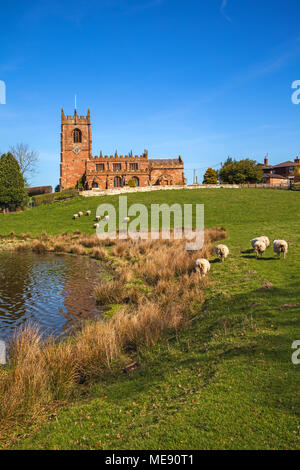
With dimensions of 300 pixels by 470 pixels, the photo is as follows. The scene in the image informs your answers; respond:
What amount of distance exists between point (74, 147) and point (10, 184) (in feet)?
75.5

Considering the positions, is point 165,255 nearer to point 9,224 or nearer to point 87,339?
point 87,339

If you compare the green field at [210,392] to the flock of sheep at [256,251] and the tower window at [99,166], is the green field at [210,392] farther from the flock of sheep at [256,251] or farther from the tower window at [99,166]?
the tower window at [99,166]

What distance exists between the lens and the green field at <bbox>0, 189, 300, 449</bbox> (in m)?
4.18

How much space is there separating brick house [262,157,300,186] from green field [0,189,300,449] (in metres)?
73.5

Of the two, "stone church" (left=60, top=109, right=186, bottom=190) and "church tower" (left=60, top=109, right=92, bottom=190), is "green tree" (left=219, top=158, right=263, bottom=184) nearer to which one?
"stone church" (left=60, top=109, right=186, bottom=190)

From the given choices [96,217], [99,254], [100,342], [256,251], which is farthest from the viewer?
[96,217]

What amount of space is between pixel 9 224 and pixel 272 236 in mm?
31800

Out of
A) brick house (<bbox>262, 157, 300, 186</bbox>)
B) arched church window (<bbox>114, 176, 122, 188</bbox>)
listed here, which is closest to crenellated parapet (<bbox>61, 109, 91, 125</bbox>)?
arched church window (<bbox>114, 176, 122, 188</bbox>)

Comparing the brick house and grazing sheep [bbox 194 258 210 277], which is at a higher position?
the brick house

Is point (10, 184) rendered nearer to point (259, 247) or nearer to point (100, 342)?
point (259, 247)

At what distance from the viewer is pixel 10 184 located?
5078 centimetres

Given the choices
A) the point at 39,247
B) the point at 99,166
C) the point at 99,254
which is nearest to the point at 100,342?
the point at 99,254

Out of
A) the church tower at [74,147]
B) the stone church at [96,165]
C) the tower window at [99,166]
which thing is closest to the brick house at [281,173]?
the stone church at [96,165]

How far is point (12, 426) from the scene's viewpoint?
4.96 meters
